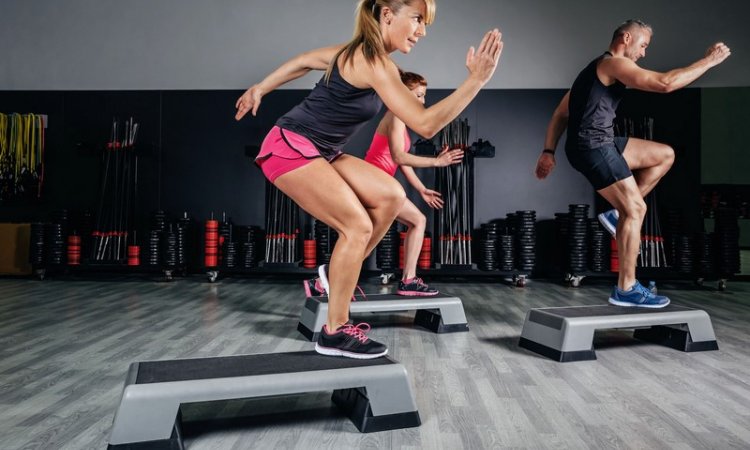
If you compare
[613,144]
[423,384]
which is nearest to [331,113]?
[423,384]

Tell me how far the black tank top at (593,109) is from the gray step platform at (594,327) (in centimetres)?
88

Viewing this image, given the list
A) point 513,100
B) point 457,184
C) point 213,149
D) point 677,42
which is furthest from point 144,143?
point 677,42

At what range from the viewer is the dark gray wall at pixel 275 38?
6.39 m

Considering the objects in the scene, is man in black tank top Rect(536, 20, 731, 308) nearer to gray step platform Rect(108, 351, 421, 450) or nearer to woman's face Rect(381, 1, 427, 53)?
woman's face Rect(381, 1, 427, 53)

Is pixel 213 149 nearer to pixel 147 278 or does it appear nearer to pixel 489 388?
pixel 147 278

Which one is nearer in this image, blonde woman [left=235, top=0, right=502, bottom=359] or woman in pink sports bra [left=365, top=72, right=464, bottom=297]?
blonde woman [left=235, top=0, right=502, bottom=359]

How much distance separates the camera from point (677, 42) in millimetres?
6367

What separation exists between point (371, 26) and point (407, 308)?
1785 mm

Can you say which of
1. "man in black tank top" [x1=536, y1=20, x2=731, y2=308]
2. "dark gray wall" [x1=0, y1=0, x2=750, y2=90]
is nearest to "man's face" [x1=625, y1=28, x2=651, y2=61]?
"man in black tank top" [x1=536, y1=20, x2=731, y2=308]

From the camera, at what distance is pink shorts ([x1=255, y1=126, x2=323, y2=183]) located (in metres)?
2.10

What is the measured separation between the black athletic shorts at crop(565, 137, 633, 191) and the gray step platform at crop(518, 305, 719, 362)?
67 cm

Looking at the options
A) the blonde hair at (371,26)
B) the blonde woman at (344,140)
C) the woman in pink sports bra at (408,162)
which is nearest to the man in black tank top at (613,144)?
the woman in pink sports bra at (408,162)

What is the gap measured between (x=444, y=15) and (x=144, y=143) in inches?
143

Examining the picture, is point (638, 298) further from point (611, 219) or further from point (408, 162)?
point (408, 162)
